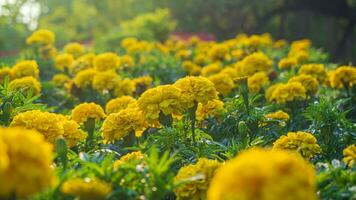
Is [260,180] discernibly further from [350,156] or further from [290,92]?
[290,92]

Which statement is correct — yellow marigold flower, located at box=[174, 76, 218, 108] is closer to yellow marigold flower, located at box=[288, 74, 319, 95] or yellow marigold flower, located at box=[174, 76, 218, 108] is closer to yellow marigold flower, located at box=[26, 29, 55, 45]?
yellow marigold flower, located at box=[288, 74, 319, 95]

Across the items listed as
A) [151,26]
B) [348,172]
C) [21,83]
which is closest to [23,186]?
[348,172]

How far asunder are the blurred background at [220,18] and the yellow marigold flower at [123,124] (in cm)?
1220

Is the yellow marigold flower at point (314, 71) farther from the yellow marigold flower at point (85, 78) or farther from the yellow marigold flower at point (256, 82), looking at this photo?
the yellow marigold flower at point (85, 78)

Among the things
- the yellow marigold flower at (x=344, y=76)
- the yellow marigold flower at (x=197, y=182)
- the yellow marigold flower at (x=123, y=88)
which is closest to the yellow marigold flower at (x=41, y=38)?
the yellow marigold flower at (x=123, y=88)

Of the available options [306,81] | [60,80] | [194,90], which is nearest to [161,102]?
[194,90]

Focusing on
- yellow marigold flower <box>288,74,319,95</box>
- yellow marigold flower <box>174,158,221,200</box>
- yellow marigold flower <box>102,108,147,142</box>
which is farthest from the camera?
yellow marigold flower <box>288,74,319,95</box>

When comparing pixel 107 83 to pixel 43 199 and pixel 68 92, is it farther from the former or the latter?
pixel 43 199

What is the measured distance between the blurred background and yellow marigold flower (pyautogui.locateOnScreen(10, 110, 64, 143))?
12596mm

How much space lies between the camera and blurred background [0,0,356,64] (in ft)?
53.7

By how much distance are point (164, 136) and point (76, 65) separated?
354 cm

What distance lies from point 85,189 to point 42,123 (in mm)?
1181

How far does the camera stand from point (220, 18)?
18.4 meters

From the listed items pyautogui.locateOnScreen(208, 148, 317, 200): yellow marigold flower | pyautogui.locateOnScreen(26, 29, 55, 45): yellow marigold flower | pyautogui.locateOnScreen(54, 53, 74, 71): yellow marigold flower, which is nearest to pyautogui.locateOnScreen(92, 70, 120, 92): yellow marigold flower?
pyautogui.locateOnScreen(54, 53, 74, 71): yellow marigold flower
